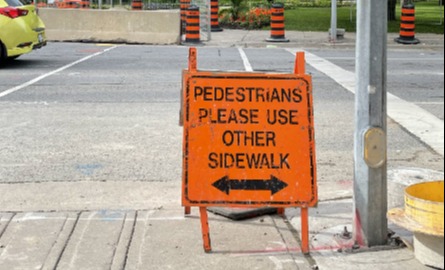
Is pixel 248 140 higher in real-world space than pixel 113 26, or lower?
lower

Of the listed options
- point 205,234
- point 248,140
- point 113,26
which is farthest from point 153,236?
point 113,26

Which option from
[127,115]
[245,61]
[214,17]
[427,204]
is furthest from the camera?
[214,17]

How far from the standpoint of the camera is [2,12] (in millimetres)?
15227

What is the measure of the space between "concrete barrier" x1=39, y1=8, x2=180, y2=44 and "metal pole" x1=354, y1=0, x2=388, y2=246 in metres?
17.6

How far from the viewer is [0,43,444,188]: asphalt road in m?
7.66

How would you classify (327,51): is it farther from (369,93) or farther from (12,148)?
(369,93)

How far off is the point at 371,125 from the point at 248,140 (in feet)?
2.75

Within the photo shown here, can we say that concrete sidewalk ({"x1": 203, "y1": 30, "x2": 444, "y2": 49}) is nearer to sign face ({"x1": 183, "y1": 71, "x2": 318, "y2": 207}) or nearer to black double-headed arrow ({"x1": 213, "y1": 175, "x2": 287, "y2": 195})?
sign face ({"x1": 183, "y1": 71, "x2": 318, "y2": 207})

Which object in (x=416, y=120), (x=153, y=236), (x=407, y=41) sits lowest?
(x=153, y=236)

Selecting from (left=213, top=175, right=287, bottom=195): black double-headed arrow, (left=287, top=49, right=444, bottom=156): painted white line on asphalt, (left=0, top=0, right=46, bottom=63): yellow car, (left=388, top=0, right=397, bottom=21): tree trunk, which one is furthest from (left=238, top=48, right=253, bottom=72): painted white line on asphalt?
(left=388, top=0, right=397, bottom=21): tree trunk

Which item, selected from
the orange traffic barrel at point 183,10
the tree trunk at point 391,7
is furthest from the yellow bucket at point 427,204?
the tree trunk at point 391,7

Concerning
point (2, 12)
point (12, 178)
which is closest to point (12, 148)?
point (12, 178)

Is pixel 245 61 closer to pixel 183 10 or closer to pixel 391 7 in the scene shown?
pixel 183 10

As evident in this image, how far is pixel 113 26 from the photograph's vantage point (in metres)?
23.1
